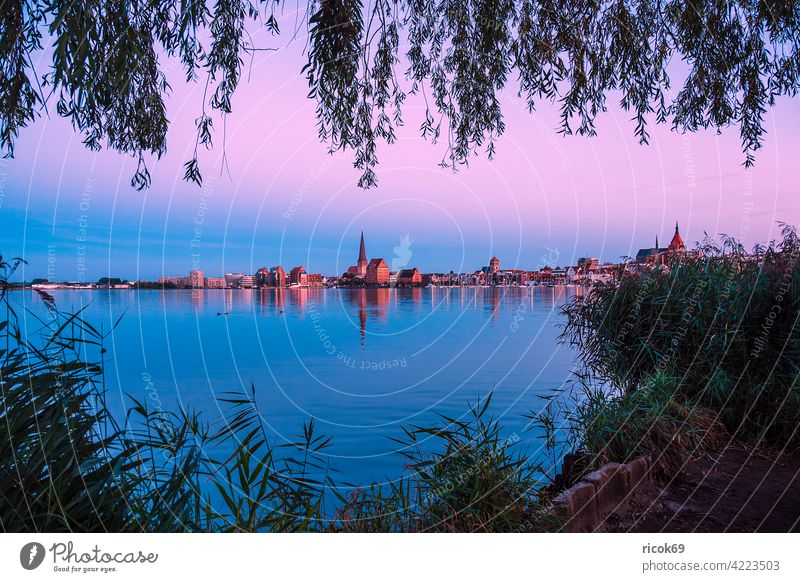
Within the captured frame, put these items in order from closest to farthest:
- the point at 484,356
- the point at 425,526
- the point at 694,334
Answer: the point at 425,526
the point at 694,334
the point at 484,356

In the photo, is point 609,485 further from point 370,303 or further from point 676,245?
point 370,303

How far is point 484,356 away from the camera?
10.3m

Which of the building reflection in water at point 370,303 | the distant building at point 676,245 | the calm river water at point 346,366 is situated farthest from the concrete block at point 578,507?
the building reflection in water at point 370,303

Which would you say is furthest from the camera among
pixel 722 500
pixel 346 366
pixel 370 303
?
pixel 370 303

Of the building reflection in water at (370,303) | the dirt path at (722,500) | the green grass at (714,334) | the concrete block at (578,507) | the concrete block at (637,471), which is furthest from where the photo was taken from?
the building reflection in water at (370,303)

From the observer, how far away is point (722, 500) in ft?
9.70

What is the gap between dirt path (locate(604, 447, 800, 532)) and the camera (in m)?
2.66

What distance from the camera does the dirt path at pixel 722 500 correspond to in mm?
2662

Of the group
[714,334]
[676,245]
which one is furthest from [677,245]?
[714,334]

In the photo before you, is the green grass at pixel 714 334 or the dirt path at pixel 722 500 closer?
the dirt path at pixel 722 500

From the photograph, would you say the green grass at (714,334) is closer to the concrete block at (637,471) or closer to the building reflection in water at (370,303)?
the concrete block at (637,471)
